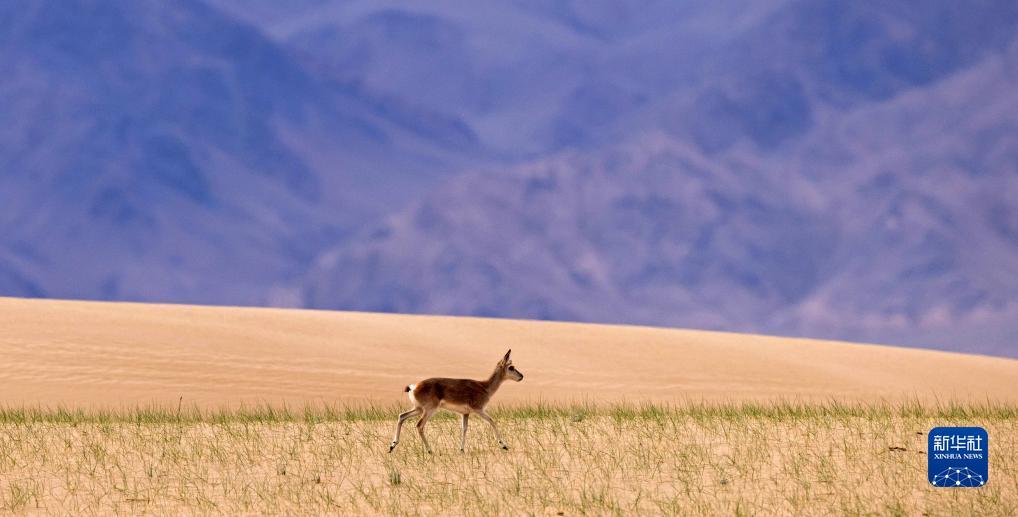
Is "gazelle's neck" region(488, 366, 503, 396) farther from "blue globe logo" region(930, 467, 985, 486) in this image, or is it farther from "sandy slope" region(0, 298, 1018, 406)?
"sandy slope" region(0, 298, 1018, 406)

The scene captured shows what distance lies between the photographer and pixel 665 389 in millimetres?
24516

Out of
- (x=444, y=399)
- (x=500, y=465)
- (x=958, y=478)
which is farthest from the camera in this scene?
(x=444, y=399)

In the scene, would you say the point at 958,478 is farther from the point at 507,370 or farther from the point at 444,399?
the point at 507,370

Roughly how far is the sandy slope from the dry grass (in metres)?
6.24

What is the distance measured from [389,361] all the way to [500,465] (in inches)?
578

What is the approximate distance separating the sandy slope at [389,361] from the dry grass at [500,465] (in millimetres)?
6238

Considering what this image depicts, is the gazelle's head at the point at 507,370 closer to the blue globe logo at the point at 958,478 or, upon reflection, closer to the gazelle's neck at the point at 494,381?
the gazelle's neck at the point at 494,381

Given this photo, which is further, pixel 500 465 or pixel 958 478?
pixel 500 465

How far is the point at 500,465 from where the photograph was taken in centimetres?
1061

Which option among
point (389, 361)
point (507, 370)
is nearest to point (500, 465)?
point (507, 370)

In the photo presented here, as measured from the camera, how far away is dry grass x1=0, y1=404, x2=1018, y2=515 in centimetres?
886

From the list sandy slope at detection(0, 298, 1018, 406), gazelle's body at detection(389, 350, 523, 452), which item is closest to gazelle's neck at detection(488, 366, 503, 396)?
gazelle's body at detection(389, 350, 523, 452)

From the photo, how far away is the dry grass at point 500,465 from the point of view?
8859 millimetres

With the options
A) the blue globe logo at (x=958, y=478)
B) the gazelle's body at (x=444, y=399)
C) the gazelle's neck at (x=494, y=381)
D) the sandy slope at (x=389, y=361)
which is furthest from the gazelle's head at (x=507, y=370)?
the sandy slope at (x=389, y=361)
